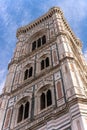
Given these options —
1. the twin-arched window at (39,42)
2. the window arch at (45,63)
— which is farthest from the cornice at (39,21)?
the window arch at (45,63)

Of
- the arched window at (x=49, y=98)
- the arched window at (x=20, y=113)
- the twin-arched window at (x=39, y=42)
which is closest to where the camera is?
the arched window at (x=49, y=98)

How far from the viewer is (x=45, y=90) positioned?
615 inches

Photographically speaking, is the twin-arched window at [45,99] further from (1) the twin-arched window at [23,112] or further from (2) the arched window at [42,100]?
(1) the twin-arched window at [23,112]

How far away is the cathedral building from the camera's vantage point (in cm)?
1200

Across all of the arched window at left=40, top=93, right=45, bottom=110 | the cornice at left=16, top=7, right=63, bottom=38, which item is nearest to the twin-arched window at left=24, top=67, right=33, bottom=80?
the arched window at left=40, top=93, right=45, bottom=110

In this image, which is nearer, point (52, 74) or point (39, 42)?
point (52, 74)

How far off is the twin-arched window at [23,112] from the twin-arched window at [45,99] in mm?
789

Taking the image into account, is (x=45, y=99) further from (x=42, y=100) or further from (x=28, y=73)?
(x=28, y=73)

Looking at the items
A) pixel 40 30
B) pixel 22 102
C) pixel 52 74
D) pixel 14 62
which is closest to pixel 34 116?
pixel 22 102

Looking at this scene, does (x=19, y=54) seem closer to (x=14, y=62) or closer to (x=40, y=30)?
(x=14, y=62)

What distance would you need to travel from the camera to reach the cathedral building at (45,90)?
12000mm

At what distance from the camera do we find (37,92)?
15695 millimetres

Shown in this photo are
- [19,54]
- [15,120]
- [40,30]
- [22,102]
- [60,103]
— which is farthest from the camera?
[40,30]

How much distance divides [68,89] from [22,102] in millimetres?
3090
